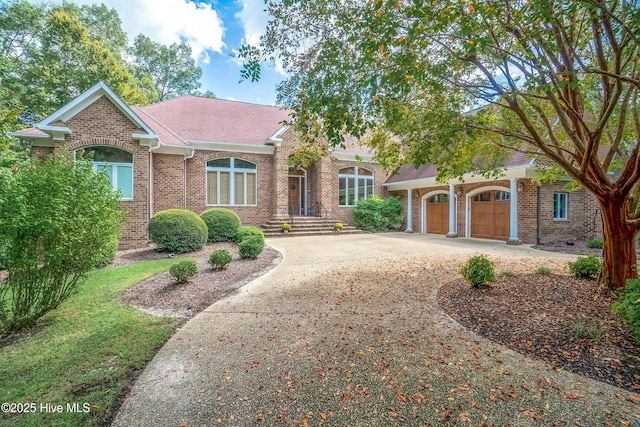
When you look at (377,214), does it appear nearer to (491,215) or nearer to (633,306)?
(491,215)

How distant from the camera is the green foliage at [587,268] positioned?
5645mm

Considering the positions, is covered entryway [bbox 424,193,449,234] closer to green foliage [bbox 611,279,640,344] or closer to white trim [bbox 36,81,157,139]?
green foliage [bbox 611,279,640,344]

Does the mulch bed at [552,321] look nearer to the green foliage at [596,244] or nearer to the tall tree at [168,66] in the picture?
the green foliage at [596,244]

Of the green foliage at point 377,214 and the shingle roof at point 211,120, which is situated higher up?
the shingle roof at point 211,120

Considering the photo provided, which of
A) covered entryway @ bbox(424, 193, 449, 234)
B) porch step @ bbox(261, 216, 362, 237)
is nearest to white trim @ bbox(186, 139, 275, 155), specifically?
porch step @ bbox(261, 216, 362, 237)

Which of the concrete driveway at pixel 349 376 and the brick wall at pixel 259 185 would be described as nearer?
the concrete driveway at pixel 349 376

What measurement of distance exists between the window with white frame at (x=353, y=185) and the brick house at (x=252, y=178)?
0.21ft

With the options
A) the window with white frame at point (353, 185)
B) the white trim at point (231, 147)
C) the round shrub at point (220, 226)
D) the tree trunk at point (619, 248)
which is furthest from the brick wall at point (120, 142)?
the tree trunk at point (619, 248)

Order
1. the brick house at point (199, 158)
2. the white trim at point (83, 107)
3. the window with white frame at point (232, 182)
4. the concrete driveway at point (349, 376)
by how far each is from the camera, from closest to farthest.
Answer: the concrete driveway at point (349, 376) → the white trim at point (83, 107) → the brick house at point (199, 158) → the window with white frame at point (232, 182)

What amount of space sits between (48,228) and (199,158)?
10.9 m

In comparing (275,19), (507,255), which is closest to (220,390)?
(275,19)

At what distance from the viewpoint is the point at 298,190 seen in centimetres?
1817

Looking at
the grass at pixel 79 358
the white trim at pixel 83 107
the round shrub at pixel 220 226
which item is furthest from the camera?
the round shrub at pixel 220 226

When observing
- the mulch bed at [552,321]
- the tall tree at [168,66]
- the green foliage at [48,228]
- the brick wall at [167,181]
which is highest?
the tall tree at [168,66]
